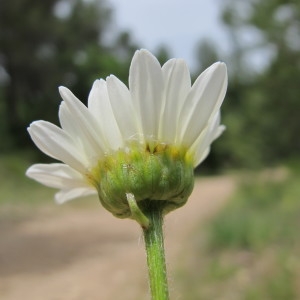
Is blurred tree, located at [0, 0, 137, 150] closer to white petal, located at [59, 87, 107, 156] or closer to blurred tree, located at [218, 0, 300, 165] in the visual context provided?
blurred tree, located at [218, 0, 300, 165]

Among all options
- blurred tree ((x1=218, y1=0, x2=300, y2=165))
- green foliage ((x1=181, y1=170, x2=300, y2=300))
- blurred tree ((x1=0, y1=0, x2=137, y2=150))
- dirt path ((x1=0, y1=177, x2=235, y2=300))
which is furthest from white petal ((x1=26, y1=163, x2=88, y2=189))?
blurred tree ((x1=0, y1=0, x2=137, y2=150))

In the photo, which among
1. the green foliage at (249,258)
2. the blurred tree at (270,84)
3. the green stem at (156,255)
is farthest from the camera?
the blurred tree at (270,84)

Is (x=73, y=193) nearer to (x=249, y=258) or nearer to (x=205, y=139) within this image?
(x=205, y=139)

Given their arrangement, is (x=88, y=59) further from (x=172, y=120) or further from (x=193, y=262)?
(x=172, y=120)

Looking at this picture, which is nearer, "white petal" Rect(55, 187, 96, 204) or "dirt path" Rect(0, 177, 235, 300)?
"white petal" Rect(55, 187, 96, 204)

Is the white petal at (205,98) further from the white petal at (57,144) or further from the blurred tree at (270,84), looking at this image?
the blurred tree at (270,84)

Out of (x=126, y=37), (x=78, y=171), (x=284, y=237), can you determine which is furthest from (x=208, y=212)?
(x=126, y=37)

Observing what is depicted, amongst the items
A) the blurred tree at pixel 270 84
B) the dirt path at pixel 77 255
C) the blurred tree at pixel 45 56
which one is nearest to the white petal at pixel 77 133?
the dirt path at pixel 77 255

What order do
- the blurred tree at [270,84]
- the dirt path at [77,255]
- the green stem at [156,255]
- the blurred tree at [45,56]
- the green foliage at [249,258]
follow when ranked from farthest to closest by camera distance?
the blurred tree at [45,56]
the blurred tree at [270,84]
the dirt path at [77,255]
the green foliage at [249,258]
the green stem at [156,255]
